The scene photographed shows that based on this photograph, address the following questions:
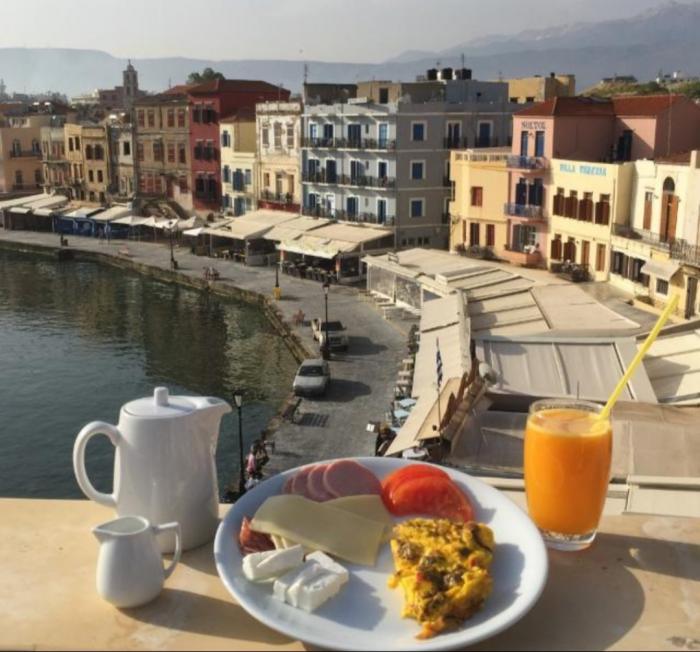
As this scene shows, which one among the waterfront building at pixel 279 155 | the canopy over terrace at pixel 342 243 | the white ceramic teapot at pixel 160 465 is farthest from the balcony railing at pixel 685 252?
the waterfront building at pixel 279 155

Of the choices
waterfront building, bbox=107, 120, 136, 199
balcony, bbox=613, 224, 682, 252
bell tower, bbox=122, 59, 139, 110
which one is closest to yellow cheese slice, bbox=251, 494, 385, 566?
balcony, bbox=613, 224, 682, 252

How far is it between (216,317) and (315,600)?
35.5 m

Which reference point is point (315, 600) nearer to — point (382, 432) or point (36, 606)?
point (36, 606)

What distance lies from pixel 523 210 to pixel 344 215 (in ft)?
40.1

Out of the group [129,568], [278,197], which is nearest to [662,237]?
[129,568]

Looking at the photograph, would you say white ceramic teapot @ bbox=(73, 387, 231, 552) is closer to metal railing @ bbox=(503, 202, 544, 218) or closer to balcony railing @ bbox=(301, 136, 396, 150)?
metal railing @ bbox=(503, 202, 544, 218)

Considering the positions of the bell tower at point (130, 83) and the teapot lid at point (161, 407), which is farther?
the bell tower at point (130, 83)

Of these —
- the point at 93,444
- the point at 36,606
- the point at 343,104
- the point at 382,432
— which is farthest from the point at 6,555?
the point at 343,104

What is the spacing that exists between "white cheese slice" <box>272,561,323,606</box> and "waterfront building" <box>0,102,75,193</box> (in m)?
72.6

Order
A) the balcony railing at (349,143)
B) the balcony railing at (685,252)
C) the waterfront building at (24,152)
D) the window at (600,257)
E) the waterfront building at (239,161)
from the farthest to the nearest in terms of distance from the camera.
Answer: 1. the waterfront building at (24,152)
2. the waterfront building at (239,161)
3. the balcony railing at (349,143)
4. the window at (600,257)
5. the balcony railing at (685,252)

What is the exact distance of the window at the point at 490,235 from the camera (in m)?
37.9

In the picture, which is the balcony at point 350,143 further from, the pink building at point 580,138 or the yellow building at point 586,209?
A: the yellow building at point 586,209

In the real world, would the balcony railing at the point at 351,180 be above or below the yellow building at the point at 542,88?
below

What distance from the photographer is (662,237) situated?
27.3 m
